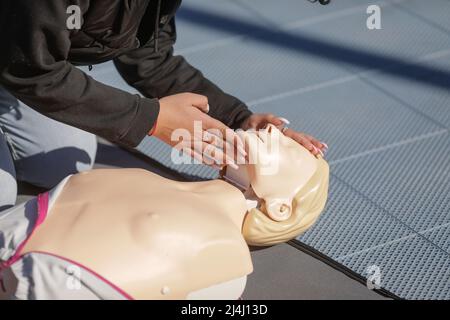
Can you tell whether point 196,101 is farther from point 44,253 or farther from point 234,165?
point 44,253

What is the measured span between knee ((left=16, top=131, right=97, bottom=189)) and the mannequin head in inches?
24.8

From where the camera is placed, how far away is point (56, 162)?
2.34 m

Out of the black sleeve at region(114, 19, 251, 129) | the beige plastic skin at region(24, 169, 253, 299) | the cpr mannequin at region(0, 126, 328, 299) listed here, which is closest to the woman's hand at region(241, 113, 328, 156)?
the cpr mannequin at region(0, 126, 328, 299)

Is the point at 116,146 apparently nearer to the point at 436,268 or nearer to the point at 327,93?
the point at 327,93

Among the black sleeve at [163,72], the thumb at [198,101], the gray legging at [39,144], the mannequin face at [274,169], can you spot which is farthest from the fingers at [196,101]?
the gray legging at [39,144]

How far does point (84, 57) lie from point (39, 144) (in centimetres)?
41

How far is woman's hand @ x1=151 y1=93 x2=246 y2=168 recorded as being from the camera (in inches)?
72.1

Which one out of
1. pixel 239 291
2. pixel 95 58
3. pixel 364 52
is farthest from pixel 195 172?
pixel 364 52

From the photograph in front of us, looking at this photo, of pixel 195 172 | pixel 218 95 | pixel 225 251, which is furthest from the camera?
pixel 195 172

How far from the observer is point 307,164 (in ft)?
6.20

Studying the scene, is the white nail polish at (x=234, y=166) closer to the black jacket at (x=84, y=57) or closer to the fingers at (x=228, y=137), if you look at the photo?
the fingers at (x=228, y=137)

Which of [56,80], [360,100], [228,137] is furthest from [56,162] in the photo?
[360,100]

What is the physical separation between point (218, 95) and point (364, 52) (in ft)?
3.69

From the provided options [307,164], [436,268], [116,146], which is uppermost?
[307,164]
